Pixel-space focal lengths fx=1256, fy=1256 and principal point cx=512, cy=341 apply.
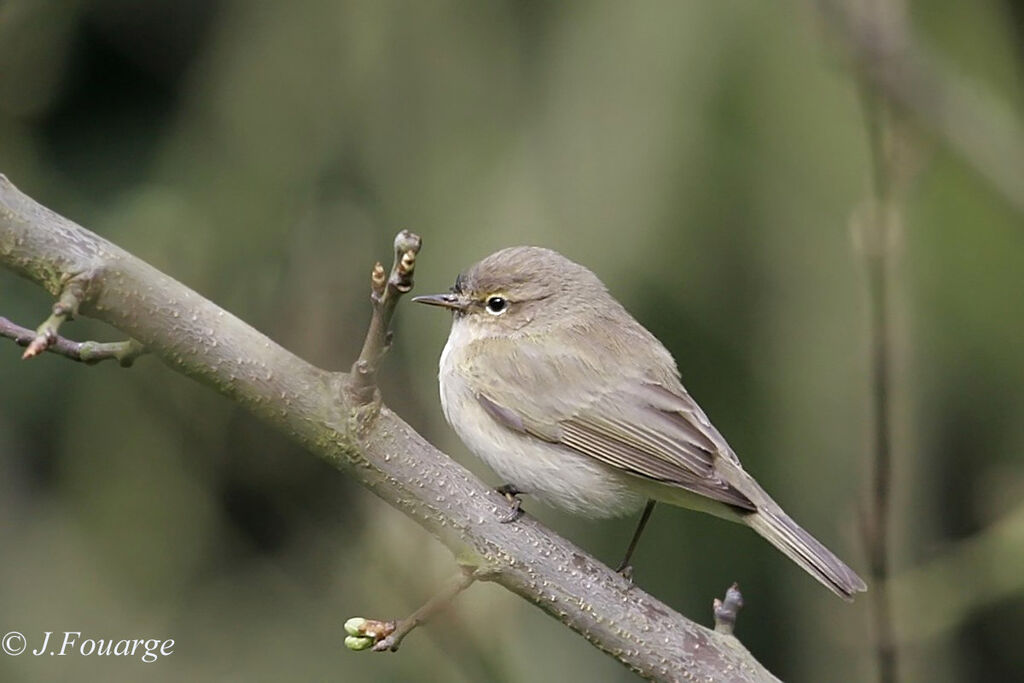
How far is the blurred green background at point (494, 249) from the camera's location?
492 cm

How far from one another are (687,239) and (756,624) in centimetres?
173

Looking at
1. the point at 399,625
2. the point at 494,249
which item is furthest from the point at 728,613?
the point at 494,249

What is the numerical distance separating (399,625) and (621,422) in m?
1.33

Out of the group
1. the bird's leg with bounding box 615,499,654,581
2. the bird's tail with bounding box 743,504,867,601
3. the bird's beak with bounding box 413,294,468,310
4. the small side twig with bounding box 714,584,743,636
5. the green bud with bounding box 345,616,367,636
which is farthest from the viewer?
the bird's beak with bounding box 413,294,468,310

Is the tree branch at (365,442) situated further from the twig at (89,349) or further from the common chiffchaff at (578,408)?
the common chiffchaff at (578,408)

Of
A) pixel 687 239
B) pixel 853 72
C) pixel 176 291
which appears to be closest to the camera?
pixel 176 291

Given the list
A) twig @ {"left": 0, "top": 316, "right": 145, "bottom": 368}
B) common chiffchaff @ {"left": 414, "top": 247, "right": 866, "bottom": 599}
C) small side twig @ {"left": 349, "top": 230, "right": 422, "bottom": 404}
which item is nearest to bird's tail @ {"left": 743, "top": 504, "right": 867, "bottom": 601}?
common chiffchaff @ {"left": 414, "top": 247, "right": 866, "bottom": 599}

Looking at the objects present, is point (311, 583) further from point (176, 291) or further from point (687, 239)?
point (176, 291)

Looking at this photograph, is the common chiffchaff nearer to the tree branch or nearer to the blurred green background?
the blurred green background

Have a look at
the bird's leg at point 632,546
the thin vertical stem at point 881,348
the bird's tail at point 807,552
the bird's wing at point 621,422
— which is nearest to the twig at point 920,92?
the thin vertical stem at point 881,348

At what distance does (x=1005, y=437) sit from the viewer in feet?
17.4

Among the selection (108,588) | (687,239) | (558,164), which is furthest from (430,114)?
(108,588)

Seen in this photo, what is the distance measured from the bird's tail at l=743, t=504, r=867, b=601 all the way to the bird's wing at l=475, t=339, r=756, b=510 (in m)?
0.09

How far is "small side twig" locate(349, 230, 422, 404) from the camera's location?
240 cm
